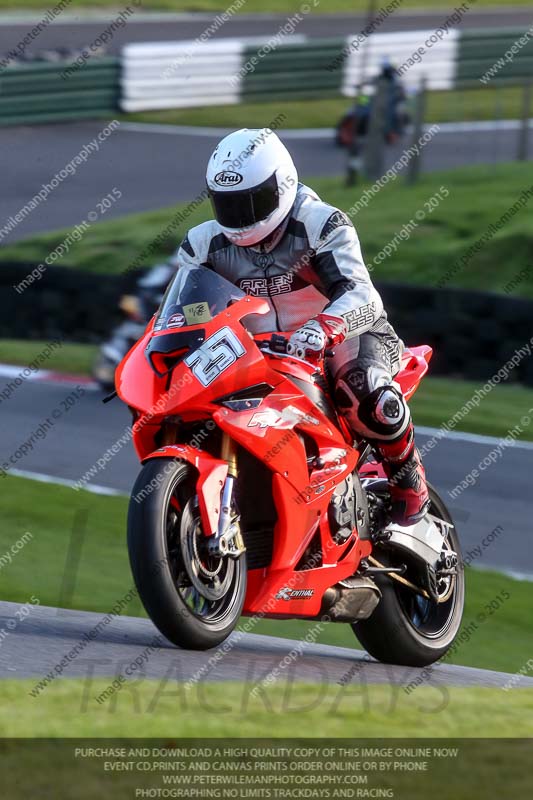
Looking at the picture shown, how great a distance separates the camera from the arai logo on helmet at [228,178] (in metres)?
4.70

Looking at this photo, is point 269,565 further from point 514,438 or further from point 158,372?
point 514,438

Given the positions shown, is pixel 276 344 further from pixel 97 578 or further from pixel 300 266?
pixel 97 578

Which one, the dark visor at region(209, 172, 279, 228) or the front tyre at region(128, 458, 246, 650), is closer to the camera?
the front tyre at region(128, 458, 246, 650)

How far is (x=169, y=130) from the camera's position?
23266 millimetres

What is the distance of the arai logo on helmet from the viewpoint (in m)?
4.70

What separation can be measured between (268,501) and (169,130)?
758 inches

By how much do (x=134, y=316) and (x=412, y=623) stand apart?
22.0 ft

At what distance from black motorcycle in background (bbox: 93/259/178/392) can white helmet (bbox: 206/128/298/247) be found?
6.84m

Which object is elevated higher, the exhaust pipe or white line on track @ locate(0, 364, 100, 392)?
the exhaust pipe

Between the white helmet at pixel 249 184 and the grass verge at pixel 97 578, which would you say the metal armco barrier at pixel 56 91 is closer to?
the grass verge at pixel 97 578

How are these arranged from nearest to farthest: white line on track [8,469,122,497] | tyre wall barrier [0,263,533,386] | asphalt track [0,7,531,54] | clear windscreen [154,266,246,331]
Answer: clear windscreen [154,266,246,331] → white line on track [8,469,122,497] → tyre wall barrier [0,263,533,386] → asphalt track [0,7,531,54]

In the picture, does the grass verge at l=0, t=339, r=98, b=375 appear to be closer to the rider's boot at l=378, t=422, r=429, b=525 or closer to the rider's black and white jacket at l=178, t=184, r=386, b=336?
the rider's boot at l=378, t=422, r=429, b=525

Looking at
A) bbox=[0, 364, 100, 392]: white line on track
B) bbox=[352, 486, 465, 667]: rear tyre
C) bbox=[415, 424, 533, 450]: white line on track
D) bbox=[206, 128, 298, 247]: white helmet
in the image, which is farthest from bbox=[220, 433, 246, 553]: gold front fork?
bbox=[0, 364, 100, 392]: white line on track

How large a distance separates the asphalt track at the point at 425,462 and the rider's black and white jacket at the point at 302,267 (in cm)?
322
